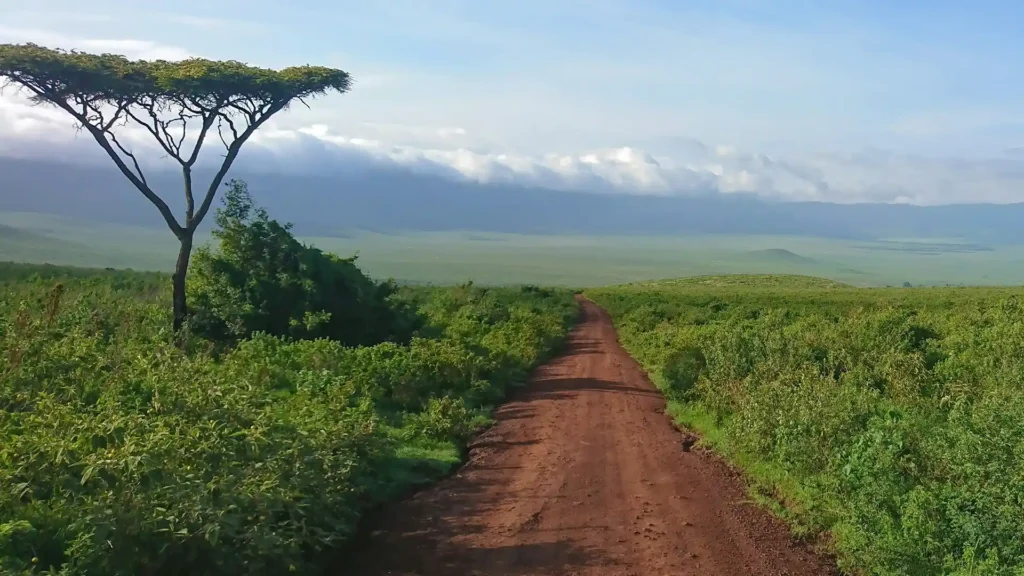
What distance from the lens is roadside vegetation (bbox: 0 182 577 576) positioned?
17.5 feet

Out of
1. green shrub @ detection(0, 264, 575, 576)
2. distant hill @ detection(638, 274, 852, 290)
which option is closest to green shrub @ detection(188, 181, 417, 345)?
green shrub @ detection(0, 264, 575, 576)

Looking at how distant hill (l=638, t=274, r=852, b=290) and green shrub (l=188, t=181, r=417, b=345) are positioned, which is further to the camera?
distant hill (l=638, t=274, r=852, b=290)

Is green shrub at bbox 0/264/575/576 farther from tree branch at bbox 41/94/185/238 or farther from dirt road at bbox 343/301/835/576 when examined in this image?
tree branch at bbox 41/94/185/238

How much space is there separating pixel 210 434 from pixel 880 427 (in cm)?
693

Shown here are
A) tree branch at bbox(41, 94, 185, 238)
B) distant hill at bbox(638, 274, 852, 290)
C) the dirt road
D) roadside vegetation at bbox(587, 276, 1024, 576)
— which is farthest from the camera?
distant hill at bbox(638, 274, 852, 290)

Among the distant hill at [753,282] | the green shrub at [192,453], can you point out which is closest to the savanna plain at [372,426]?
the green shrub at [192,453]

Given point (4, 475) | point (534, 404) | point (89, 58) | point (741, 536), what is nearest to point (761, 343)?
point (534, 404)

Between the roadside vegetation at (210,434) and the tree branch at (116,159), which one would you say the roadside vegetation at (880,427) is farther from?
the tree branch at (116,159)

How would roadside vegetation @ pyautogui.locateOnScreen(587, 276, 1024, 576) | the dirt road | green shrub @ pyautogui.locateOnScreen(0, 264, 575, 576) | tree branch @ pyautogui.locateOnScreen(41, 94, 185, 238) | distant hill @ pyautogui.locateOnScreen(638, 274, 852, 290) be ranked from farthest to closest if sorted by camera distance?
distant hill @ pyautogui.locateOnScreen(638, 274, 852, 290), tree branch @ pyautogui.locateOnScreen(41, 94, 185, 238), the dirt road, roadside vegetation @ pyautogui.locateOnScreen(587, 276, 1024, 576), green shrub @ pyautogui.locateOnScreen(0, 264, 575, 576)

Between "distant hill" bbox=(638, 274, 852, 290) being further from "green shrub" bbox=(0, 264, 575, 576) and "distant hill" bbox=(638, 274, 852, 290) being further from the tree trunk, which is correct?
"green shrub" bbox=(0, 264, 575, 576)

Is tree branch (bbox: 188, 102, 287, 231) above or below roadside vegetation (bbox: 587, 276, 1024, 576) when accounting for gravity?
above

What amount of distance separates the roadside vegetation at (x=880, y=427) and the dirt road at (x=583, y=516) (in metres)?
0.61

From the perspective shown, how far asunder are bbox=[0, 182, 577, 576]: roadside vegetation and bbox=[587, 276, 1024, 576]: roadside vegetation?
394cm

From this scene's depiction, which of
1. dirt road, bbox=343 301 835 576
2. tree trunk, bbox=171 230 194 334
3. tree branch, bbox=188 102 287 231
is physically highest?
tree branch, bbox=188 102 287 231
